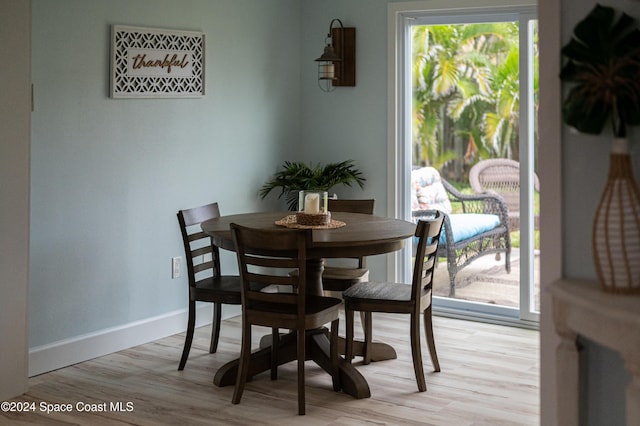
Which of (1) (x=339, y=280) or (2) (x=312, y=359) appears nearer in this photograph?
(2) (x=312, y=359)

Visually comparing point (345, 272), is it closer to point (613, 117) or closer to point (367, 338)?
point (367, 338)

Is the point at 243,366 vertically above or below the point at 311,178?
below

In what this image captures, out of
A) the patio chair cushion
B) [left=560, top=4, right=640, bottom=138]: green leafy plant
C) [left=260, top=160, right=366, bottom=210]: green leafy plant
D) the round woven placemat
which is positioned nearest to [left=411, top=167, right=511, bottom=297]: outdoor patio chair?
the patio chair cushion

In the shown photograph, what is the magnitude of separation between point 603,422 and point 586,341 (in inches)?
10.1

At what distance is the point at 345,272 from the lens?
4852 millimetres

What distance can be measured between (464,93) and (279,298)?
2.54 meters

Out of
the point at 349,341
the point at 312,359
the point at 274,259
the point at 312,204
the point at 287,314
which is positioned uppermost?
the point at 312,204

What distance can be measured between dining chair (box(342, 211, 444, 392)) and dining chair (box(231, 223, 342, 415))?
22cm

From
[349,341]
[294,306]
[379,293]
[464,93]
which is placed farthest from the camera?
[464,93]

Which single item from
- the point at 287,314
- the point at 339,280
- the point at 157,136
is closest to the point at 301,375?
the point at 287,314

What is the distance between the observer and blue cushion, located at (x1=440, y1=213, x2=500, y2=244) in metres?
5.68

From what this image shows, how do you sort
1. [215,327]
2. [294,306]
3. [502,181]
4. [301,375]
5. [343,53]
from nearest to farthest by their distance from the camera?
[301,375]
[294,306]
[215,327]
[502,181]
[343,53]

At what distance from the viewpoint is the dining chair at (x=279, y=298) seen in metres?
3.71

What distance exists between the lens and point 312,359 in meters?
4.36
